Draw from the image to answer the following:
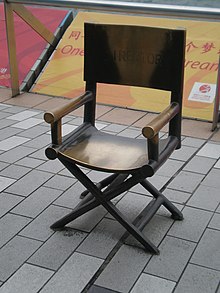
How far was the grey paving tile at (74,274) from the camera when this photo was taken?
6.84 ft

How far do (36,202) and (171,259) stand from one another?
3.00ft

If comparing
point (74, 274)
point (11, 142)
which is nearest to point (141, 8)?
point (11, 142)

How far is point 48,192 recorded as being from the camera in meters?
2.89

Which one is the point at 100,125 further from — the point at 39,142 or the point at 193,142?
the point at 193,142

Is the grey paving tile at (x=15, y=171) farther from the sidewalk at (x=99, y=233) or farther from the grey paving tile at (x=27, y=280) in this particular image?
the grey paving tile at (x=27, y=280)

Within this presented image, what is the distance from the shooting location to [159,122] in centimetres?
214

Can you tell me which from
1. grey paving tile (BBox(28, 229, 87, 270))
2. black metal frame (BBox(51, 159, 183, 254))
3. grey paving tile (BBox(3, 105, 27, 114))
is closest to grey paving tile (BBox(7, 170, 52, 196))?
black metal frame (BBox(51, 159, 183, 254))

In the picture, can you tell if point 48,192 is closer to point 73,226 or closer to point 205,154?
point 73,226

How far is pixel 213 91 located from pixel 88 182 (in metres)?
2.27

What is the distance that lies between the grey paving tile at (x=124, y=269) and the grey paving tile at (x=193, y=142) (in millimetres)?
1440

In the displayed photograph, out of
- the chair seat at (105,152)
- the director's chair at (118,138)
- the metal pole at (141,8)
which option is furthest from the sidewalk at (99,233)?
the metal pole at (141,8)

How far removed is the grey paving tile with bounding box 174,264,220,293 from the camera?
209cm

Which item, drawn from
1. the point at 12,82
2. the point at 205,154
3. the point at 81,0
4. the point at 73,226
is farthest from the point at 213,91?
the point at 73,226

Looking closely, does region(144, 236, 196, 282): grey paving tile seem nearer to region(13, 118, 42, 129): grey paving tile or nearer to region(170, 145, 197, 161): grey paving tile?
region(170, 145, 197, 161): grey paving tile
